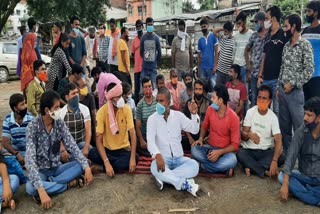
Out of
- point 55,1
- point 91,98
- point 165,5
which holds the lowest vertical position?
point 91,98

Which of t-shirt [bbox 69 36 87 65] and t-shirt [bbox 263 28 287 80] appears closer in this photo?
t-shirt [bbox 263 28 287 80]

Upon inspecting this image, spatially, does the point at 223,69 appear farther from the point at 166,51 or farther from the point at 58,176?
the point at 166,51

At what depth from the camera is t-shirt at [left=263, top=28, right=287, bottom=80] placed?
507 cm

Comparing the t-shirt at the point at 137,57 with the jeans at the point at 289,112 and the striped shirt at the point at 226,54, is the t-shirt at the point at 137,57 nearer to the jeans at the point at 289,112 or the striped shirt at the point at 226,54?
the striped shirt at the point at 226,54

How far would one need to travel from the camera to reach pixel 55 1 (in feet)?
29.9

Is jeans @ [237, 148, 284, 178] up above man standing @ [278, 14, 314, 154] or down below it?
below

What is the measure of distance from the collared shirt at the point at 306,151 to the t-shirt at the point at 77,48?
16.4 ft

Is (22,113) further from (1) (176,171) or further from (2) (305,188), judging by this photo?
(2) (305,188)

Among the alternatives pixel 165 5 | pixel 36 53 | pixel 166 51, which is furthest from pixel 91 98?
pixel 165 5

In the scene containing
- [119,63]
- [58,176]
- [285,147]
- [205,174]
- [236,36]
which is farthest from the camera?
[119,63]

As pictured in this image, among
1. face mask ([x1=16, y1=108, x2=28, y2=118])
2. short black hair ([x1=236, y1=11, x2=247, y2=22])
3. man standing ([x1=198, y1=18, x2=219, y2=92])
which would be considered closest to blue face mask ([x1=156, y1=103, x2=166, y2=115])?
face mask ([x1=16, y1=108, x2=28, y2=118])

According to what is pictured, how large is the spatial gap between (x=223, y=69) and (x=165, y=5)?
125 feet

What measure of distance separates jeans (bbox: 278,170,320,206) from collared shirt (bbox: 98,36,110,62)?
6034mm

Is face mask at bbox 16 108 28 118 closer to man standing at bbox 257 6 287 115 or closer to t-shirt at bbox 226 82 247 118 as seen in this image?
t-shirt at bbox 226 82 247 118
